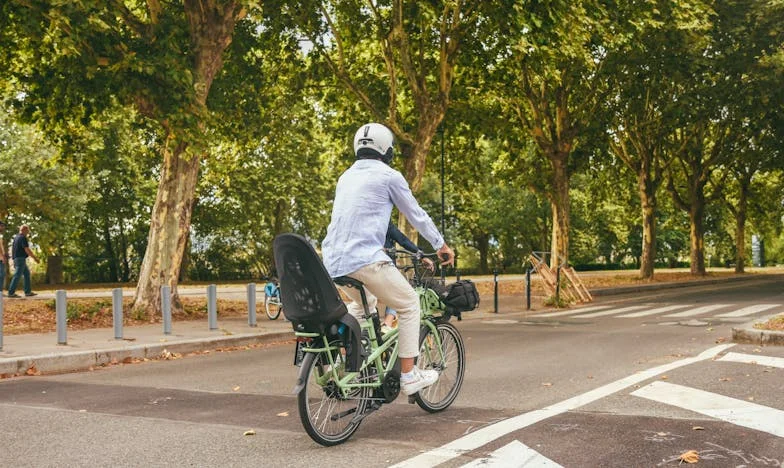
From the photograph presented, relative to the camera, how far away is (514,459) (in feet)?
15.3

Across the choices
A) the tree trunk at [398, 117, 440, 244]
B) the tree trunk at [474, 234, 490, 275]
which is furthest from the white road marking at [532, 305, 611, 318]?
the tree trunk at [474, 234, 490, 275]

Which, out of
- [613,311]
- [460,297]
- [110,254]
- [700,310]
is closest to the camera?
[460,297]

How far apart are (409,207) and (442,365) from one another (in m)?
1.39

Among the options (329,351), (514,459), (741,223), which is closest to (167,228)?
(329,351)

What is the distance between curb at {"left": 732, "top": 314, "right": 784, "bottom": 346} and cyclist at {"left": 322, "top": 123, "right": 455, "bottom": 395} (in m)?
6.88

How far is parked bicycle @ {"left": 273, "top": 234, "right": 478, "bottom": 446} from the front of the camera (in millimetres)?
5004

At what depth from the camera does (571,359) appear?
9578mm

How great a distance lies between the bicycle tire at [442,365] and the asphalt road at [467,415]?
123 millimetres

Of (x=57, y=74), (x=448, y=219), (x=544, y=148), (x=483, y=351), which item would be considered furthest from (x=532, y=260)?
(x=448, y=219)

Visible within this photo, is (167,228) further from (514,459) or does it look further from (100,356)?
(514,459)

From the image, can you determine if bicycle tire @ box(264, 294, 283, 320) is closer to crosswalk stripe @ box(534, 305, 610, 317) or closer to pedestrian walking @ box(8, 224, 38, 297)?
crosswalk stripe @ box(534, 305, 610, 317)

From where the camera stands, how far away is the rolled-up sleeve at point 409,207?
17.6 feet

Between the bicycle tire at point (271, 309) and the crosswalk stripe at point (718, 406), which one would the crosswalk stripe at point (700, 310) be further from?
the crosswalk stripe at point (718, 406)

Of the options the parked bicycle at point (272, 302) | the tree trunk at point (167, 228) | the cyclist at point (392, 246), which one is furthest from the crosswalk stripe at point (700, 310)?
the cyclist at point (392, 246)
